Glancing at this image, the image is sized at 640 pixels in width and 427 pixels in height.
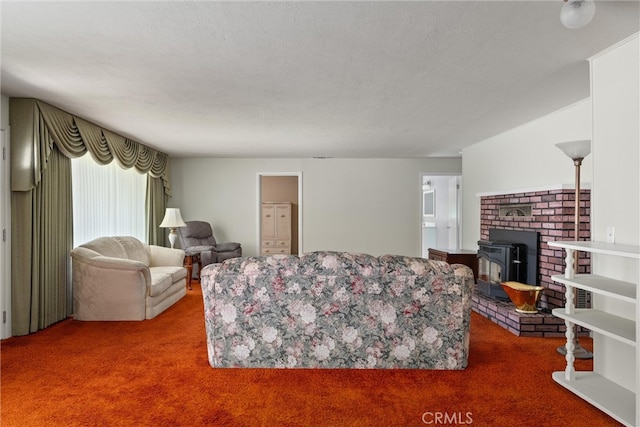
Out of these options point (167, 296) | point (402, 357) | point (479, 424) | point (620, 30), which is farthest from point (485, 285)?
point (167, 296)

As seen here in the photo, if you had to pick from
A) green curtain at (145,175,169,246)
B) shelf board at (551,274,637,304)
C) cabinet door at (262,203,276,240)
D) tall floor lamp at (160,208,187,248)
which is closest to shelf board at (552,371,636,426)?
shelf board at (551,274,637,304)

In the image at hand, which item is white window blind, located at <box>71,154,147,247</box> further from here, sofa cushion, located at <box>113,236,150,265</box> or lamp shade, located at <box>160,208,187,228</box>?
lamp shade, located at <box>160,208,187,228</box>

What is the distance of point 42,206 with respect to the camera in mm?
3596

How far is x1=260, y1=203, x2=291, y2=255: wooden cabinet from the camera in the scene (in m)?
8.32

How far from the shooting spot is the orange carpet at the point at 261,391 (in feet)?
6.75

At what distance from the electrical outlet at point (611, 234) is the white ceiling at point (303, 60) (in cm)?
119

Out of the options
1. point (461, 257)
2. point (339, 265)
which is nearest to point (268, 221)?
point (461, 257)

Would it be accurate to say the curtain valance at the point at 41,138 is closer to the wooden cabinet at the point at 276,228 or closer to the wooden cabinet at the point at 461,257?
the wooden cabinet at the point at 276,228

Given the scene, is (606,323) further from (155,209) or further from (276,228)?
(276,228)

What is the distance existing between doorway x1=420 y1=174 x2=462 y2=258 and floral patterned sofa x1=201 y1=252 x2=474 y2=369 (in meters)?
4.76

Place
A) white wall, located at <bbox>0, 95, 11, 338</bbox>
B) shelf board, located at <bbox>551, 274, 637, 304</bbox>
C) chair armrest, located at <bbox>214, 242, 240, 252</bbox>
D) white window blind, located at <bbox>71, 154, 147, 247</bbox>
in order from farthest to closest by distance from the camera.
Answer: chair armrest, located at <bbox>214, 242, 240, 252</bbox>
white window blind, located at <bbox>71, 154, 147, 247</bbox>
white wall, located at <bbox>0, 95, 11, 338</bbox>
shelf board, located at <bbox>551, 274, 637, 304</bbox>

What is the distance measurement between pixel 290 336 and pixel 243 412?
2.09 feet

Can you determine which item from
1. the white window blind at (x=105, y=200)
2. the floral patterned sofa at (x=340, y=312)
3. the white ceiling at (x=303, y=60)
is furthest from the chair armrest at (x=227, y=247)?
the floral patterned sofa at (x=340, y=312)

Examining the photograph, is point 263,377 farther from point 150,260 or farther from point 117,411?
point 150,260
